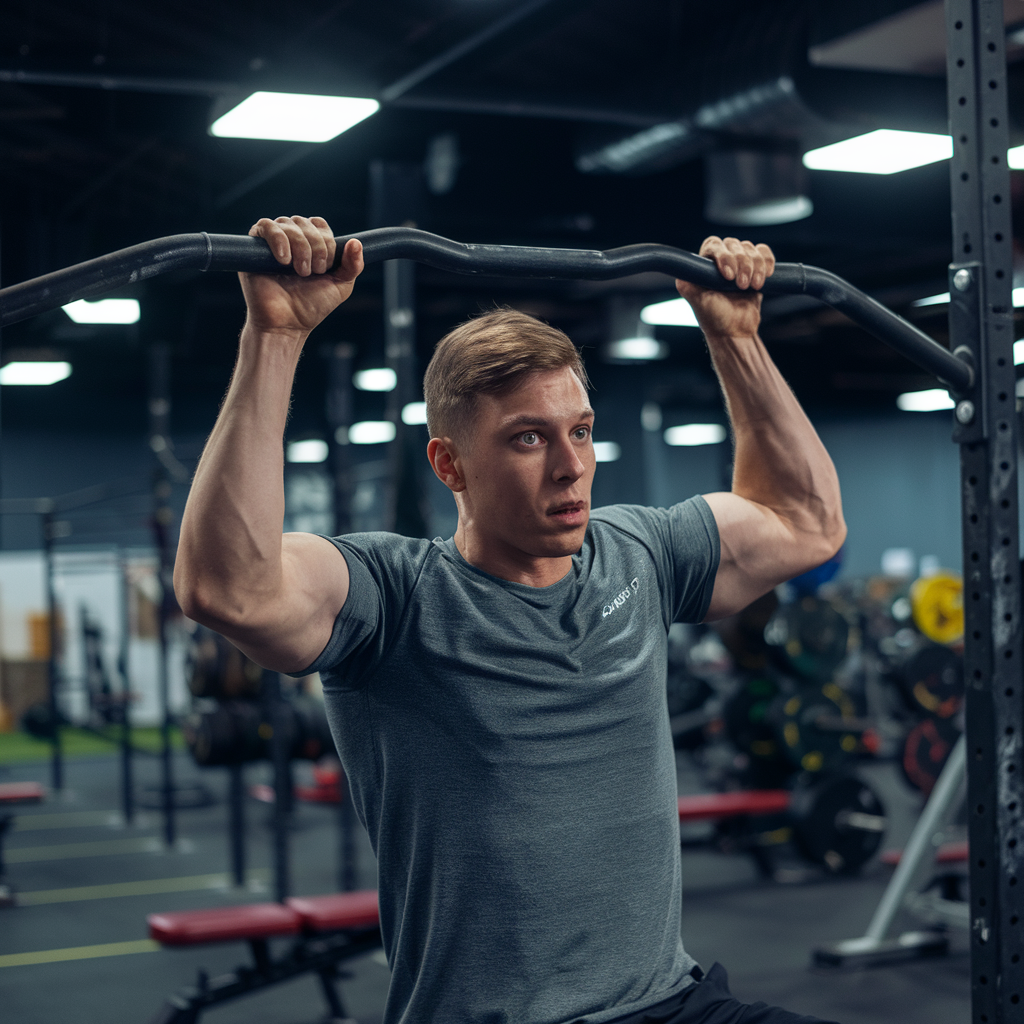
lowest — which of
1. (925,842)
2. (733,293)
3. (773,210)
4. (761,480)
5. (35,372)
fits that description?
(925,842)

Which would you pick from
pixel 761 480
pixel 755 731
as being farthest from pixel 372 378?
pixel 761 480

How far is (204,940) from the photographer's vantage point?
351cm

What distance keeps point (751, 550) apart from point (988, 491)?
0.30 meters

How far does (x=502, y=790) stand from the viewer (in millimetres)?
1318

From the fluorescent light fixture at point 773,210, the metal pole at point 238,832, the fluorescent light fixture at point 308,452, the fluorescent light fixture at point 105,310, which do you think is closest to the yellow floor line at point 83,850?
the metal pole at point 238,832

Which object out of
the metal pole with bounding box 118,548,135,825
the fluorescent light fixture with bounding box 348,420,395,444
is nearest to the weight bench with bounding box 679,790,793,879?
the metal pole with bounding box 118,548,135,825

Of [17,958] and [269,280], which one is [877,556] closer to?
[17,958]

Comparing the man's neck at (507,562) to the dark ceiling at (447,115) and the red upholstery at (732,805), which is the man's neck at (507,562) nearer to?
the dark ceiling at (447,115)

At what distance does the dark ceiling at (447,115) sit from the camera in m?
3.63

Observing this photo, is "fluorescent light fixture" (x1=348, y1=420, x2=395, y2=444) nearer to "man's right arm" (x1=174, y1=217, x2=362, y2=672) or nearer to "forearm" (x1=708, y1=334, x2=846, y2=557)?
"forearm" (x1=708, y1=334, x2=846, y2=557)

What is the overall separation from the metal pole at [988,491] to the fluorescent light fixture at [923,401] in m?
11.4

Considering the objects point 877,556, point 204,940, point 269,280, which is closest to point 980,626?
point 269,280

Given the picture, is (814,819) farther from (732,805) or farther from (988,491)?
(988,491)

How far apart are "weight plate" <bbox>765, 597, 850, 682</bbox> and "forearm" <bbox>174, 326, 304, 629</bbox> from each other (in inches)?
191
